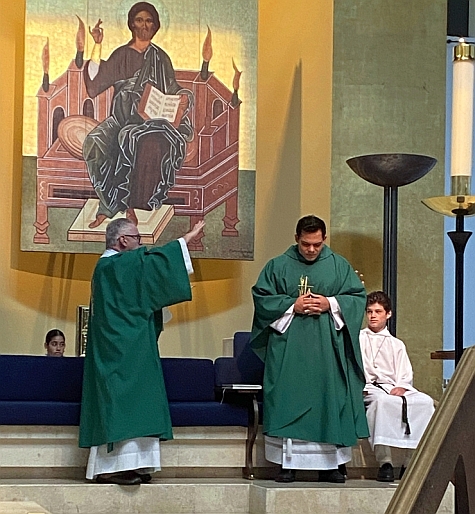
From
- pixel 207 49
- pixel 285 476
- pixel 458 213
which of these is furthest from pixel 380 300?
pixel 207 49

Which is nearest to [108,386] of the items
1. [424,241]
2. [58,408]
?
[58,408]

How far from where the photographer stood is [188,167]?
1103 centimetres

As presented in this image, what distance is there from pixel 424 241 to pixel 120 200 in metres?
3.03

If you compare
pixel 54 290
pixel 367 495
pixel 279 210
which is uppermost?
pixel 279 210

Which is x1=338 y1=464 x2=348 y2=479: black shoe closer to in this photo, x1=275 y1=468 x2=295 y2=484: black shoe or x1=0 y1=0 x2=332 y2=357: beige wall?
x1=275 y1=468 x2=295 y2=484: black shoe

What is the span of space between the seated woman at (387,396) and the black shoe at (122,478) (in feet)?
5.49

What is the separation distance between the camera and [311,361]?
7461 mm

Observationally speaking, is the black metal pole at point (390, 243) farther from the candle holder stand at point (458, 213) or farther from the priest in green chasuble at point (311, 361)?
the candle holder stand at point (458, 213)

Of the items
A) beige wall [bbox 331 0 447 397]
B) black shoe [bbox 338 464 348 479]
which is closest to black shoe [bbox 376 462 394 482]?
black shoe [bbox 338 464 348 479]

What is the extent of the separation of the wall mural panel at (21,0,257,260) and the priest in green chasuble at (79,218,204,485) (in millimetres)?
3484

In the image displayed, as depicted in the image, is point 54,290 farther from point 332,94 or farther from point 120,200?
point 332,94

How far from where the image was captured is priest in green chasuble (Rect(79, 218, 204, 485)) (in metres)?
7.01

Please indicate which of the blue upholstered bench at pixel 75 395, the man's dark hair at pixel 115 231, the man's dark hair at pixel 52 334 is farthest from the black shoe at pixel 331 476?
the man's dark hair at pixel 52 334

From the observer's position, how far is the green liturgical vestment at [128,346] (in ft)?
23.0
